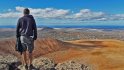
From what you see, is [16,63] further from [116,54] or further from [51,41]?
[51,41]

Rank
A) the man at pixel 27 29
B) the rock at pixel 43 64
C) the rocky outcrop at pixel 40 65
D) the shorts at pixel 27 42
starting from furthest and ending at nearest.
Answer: the rock at pixel 43 64 < the rocky outcrop at pixel 40 65 < the shorts at pixel 27 42 < the man at pixel 27 29

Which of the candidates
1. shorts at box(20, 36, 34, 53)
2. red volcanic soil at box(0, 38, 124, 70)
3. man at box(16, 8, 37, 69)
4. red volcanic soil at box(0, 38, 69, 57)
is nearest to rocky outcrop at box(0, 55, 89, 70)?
shorts at box(20, 36, 34, 53)

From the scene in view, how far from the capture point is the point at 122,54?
25969 millimetres

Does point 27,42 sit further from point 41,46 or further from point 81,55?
point 41,46

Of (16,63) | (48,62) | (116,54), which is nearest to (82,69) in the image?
(48,62)

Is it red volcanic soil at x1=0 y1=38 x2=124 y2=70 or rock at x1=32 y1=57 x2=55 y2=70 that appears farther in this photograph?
red volcanic soil at x1=0 y1=38 x2=124 y2=70

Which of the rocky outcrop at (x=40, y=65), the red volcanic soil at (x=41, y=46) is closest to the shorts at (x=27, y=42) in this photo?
the rocky outcrop at (x=40, y=65)

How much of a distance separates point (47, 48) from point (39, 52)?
321 cm

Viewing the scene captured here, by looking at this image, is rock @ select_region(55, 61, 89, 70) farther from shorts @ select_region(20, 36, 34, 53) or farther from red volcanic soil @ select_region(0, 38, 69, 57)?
red volcanic soil @ select_region(0, 38, 69, 57)

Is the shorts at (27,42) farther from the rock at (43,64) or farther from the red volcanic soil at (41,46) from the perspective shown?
the red volcanic soil at (41,46)

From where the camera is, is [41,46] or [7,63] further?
[41,46]

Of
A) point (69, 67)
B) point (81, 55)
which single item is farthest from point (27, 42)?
point (81, 55)

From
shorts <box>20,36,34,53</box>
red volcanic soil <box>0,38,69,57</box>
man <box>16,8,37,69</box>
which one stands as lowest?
red volcanic soil <box>0,38,69,57</box>

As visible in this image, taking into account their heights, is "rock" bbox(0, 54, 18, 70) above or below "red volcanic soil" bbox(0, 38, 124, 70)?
above
